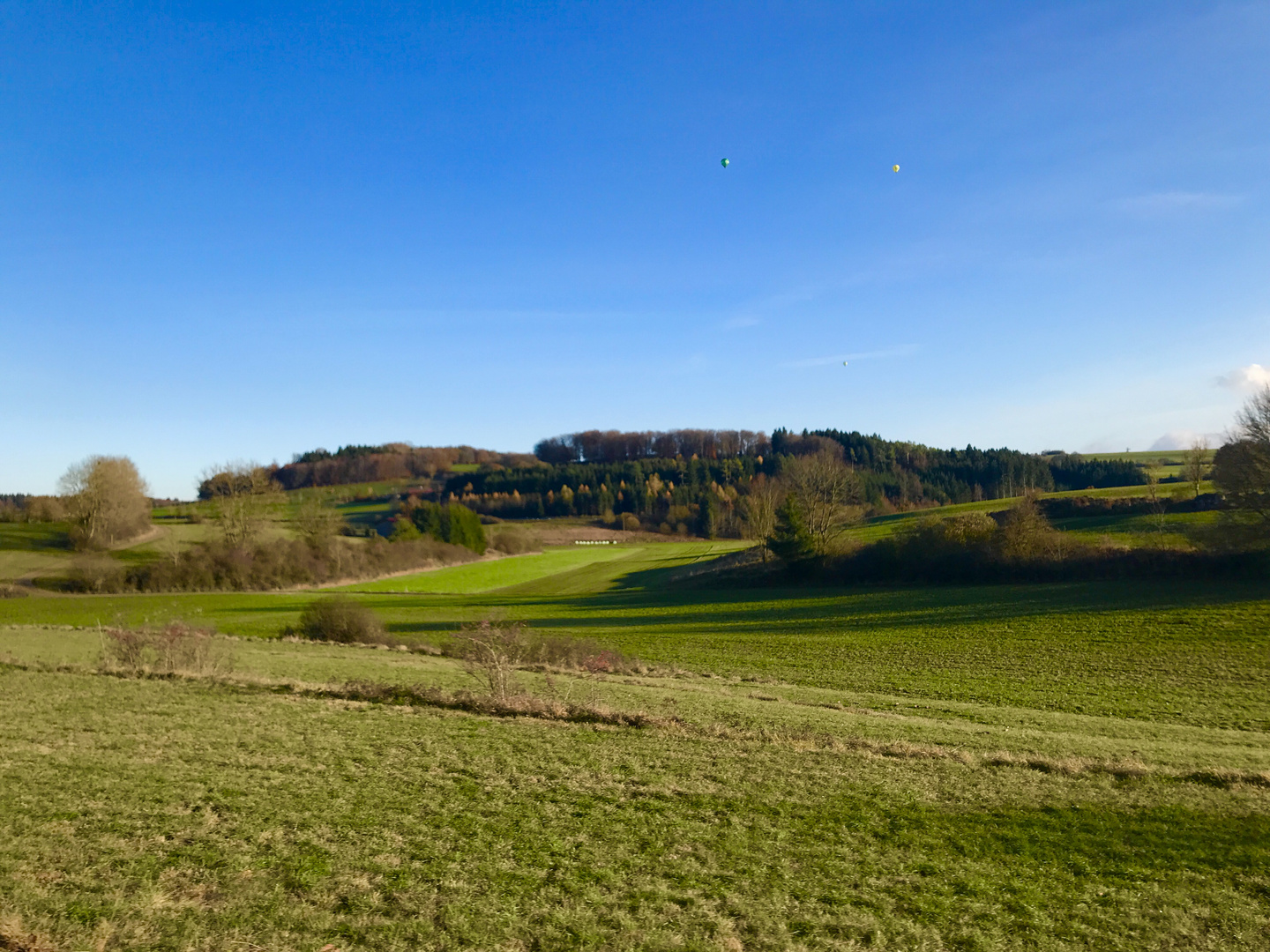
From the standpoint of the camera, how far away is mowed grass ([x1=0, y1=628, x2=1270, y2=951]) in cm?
630

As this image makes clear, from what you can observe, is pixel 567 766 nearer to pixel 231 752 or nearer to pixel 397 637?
pixel 231 752

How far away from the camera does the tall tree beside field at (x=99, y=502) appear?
71.2 meters

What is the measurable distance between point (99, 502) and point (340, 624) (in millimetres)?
54055

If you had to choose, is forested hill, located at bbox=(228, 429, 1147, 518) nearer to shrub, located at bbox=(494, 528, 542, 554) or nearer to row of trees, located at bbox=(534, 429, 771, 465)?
row of trees, located at bbox=(534, 429, 771, 465)

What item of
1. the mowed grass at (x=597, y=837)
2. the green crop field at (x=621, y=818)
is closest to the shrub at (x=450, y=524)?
the green crop field at (x=621, y=818)

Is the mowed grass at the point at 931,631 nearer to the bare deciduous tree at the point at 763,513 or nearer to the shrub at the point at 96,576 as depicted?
the shrub at the point at 96,576

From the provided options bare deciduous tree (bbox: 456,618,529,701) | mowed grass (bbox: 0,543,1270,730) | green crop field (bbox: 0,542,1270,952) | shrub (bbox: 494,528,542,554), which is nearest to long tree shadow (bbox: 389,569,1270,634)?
mowed grass (bbox: 0,543,1270,730)

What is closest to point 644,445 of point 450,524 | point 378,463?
point 378,463

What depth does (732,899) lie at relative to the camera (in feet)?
22.4

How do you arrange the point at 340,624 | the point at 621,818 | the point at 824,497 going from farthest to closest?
the point at 824,497 → the point at 340,624 → the point at 621,818

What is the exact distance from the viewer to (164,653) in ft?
67.9

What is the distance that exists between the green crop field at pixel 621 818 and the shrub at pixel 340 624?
1149 centimetres

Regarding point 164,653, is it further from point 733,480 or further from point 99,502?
point 733,480

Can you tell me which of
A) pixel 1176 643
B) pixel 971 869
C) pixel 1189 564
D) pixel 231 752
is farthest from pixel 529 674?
pixel 1189 564
